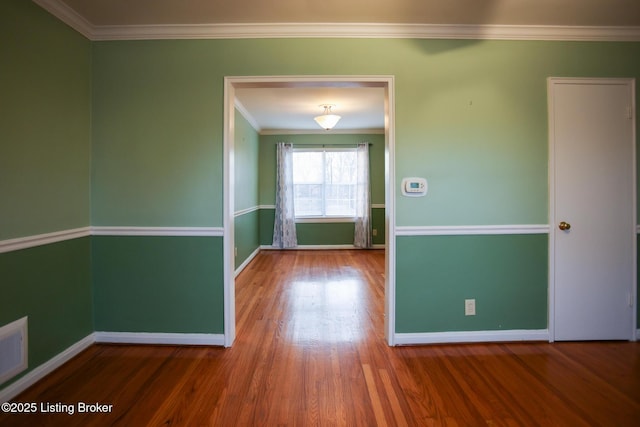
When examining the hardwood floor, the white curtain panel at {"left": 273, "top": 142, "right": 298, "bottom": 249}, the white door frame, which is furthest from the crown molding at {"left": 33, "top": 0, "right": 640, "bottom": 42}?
the white curtain panel at {"left": 273, "top": 142, "right": 298, "bottom": 249}

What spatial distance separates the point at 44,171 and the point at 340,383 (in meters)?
2.27

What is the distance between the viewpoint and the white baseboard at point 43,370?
6.02 ft

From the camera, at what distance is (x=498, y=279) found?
254 cm

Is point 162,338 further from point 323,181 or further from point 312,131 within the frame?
point 312,131

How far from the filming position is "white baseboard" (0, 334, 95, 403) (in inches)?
72.2

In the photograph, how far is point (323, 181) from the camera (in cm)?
677

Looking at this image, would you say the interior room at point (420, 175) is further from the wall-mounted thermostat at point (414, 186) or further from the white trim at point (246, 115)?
the white trim at point (246, 115)

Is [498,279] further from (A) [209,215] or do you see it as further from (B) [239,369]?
(A) [209,215]

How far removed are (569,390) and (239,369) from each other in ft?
6.58

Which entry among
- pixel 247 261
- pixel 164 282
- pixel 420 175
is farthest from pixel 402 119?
pixel 247 261

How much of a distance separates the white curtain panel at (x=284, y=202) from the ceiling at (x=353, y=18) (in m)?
4.16

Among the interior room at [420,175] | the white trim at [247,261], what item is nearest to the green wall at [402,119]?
the interior room at [420,175]

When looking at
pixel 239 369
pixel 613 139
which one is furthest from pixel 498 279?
pixel 239 369

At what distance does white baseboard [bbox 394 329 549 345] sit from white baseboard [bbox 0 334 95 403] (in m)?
2.31
